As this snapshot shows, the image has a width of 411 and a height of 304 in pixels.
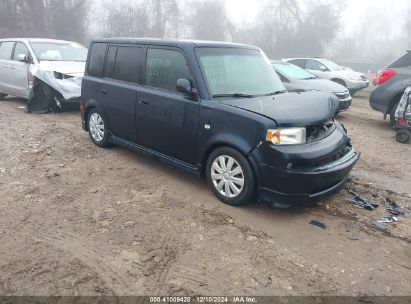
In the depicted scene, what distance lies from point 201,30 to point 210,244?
32.7 meters

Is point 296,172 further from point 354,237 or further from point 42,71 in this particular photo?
point 42,71

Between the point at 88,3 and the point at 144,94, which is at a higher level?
the point at 88,3

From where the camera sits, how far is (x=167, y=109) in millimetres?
4648

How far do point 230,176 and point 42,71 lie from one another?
6.42 m

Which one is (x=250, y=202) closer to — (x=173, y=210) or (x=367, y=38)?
(x=173, y=210)

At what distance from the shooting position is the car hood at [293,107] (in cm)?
385

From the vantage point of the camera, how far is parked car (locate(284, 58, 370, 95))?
13164mm

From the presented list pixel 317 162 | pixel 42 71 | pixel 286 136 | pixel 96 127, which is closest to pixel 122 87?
pixel 96 127

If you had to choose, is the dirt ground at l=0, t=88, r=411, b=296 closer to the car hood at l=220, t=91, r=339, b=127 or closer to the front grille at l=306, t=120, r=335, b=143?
the front grille at l=306, t=120, r=335, b=143

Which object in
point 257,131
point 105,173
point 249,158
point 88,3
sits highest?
point 88,3

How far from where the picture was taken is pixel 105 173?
5254mm

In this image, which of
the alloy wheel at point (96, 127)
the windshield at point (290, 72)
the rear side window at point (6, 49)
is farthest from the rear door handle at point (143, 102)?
the rear side window at point (6, 49)

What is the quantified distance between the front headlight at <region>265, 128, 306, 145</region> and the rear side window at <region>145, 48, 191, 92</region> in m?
1.33

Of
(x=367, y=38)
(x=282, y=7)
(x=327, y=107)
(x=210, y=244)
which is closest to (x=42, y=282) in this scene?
(x=210, y=244)
